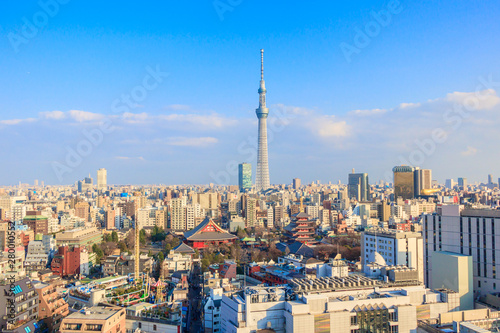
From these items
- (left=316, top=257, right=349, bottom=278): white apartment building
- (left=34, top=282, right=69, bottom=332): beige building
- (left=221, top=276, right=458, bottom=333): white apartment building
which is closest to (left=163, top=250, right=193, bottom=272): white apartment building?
(left=34, top=282, right=69, bottom=332): beige building

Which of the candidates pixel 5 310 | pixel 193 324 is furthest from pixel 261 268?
pixel 5 310

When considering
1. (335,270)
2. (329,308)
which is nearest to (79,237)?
(335,270)

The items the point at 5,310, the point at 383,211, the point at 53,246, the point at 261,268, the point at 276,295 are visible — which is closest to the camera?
the point at 276,295

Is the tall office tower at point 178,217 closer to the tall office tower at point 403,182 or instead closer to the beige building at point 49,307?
the beige building at point 49,307

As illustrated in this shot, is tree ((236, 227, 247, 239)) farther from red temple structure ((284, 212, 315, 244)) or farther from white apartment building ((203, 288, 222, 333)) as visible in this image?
white apartment building ((203, 288, 222, 333))

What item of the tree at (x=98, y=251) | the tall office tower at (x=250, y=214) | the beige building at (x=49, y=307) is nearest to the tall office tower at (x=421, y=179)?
the tall office tower at (x=250, y=214)

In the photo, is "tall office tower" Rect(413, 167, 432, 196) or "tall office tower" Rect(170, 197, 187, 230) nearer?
"tall office tower" Rect(170, 197, 187, 230)

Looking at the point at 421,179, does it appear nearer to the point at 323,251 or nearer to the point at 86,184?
the point at 323,251

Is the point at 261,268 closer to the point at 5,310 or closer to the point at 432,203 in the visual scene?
the point at 5,310
